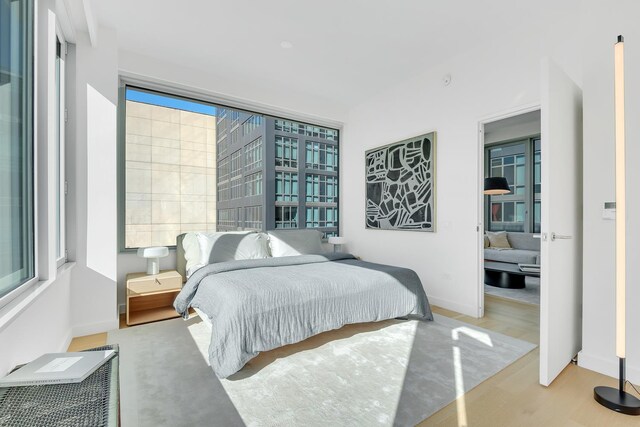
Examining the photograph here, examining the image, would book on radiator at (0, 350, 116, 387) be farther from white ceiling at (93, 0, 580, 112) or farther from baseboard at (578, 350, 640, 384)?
baseboard at (578, 350, 640, 384)

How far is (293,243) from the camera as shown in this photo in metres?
4.07

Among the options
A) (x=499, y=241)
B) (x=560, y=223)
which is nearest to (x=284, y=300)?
(x=560, y=223)

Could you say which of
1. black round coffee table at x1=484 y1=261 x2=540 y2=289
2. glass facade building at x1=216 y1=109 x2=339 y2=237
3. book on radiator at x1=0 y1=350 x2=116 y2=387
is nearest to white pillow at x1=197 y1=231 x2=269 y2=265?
glass facade building at x1=216 y1=109 x2=339 y2=237

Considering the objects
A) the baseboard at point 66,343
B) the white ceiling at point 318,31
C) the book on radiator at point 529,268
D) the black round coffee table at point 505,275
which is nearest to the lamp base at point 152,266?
the baseboard at point 66,343

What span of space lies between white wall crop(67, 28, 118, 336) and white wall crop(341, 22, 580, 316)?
337 cm

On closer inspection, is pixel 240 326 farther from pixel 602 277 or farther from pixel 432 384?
pixel 602 277

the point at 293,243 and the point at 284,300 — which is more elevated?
the point at 293,243

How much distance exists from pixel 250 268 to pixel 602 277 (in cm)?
284

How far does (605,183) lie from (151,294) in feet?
13.3

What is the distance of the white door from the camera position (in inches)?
80.4

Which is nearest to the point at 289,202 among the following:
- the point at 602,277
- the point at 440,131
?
the point at 440,131

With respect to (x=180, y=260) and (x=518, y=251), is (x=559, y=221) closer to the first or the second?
(x=518, y=251)

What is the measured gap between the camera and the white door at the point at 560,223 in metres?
2.04

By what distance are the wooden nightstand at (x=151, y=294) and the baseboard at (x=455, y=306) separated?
3.00 meters
